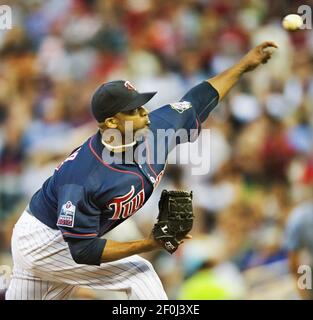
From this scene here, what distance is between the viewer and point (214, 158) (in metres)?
5.48

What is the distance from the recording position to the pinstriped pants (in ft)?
11.7

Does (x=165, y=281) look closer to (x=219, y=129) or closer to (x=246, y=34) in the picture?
(x=219, y=129)

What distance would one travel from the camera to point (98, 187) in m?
3.33

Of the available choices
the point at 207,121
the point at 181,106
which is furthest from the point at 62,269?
the point at 207,121

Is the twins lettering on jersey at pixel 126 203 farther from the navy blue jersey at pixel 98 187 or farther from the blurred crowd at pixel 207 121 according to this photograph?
the blurred crowd at pixel 207 121

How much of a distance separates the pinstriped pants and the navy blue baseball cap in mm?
643

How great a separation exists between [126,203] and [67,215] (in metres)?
0.31

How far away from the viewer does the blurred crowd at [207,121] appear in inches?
201

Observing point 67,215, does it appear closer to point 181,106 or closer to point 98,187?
point 98,187

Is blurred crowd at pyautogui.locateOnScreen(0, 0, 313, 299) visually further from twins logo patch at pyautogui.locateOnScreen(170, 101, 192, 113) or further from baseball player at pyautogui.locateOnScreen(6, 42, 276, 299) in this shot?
twins logo patch at pyautogui.locateOnScreen(170, 101, 192, 113)

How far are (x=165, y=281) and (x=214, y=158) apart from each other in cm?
102

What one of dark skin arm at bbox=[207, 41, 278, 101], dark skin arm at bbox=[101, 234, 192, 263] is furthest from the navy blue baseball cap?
dark skin arm at bbox=[207, 41, 278, 101]

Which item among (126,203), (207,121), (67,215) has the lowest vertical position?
(67,215)

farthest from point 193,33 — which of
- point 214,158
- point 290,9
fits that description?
point 214,158
